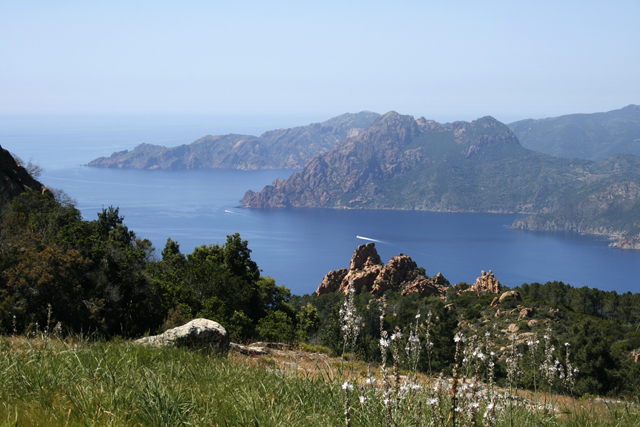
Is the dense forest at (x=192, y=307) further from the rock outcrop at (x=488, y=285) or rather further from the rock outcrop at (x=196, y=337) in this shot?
the rock outcrop at (x=488, y=285)

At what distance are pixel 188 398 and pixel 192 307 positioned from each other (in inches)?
772

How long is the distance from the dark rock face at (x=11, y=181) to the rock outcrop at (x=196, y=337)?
29.0 meters

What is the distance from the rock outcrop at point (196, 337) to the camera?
25.3ft

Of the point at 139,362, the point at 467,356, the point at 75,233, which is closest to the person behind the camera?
the point at 467,356

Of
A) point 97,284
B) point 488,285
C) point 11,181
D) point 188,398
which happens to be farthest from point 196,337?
point 488,285

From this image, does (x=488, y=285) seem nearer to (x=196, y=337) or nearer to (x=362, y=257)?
(x=362, y=257)

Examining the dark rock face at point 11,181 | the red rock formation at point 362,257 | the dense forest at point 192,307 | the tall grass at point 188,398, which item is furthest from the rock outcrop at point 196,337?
the red rock formation at point 362,257

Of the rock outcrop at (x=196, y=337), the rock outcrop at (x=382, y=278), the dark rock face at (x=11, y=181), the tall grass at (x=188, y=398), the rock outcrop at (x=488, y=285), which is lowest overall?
the rock outcrop at (x=382, y=278)

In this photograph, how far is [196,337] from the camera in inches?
324

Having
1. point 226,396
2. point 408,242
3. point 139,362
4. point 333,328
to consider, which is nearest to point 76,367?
point 139,362

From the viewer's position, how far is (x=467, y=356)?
3979mm

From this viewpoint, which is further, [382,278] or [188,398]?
[382,278]

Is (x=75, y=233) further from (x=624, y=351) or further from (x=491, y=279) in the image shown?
(x=491, y=279)

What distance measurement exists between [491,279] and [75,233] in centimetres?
5113
